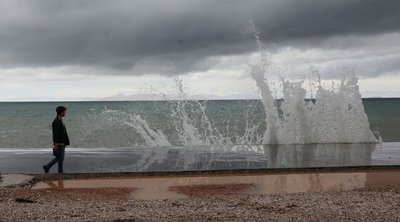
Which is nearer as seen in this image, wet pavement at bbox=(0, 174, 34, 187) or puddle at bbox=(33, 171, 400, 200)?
puddle at bbox=(33, 171, 400, 200)

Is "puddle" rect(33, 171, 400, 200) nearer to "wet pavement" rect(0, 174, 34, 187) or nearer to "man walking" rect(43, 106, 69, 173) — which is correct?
"wet pavement" rect(0, 174, 34, 187)

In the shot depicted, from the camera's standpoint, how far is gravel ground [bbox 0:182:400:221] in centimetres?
714

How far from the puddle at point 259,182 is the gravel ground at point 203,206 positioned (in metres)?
0.36

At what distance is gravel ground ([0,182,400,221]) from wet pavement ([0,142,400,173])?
2499 millimetres

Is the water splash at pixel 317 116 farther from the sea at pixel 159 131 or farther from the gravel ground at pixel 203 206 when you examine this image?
the gravel ground at pixel 203 206

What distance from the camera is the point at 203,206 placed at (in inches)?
314

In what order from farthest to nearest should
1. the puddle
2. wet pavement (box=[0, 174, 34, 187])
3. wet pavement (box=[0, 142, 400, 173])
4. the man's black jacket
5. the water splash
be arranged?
1. the water splash
2. wet pavement (box=[0, 142, 400, 173])
3. the man's black jacket
4. wet pavement (box=[0, 174, 34, 187])
5. the puddle

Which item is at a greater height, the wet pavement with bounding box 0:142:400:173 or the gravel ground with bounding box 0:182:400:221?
the wet pavement with bounding box 0:142:400:173

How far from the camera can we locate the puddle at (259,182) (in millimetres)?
9562

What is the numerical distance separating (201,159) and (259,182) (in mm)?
3957

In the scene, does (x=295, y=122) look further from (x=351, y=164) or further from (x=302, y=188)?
(x=302, y=188)

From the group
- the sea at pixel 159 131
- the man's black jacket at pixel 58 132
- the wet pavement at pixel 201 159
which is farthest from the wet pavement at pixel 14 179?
the sea at pixel 159 131

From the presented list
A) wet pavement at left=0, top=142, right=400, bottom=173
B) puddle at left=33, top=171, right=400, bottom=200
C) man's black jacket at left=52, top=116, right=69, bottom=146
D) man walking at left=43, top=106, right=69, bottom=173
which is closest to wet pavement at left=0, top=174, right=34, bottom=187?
puddle at left=33, top=171, right=400, bottom=200

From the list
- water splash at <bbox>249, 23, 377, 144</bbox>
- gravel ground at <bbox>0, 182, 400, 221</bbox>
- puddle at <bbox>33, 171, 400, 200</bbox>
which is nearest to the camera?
gravel ground at <bbox>0, 182, 400, 221</bbox>
